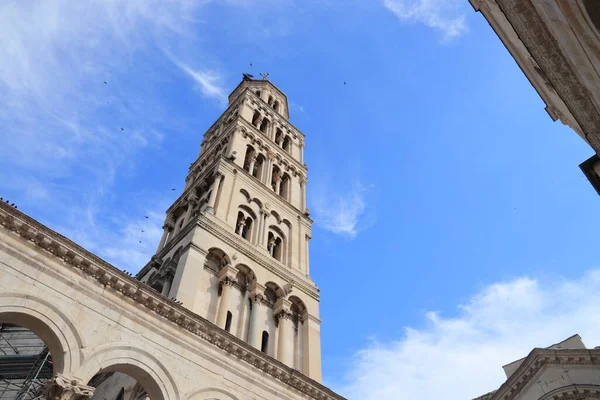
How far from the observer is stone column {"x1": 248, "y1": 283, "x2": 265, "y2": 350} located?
821 inches

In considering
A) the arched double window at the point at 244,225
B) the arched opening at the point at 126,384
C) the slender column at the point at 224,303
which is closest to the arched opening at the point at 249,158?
the arched double window at the point at 244,225

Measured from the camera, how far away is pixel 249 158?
32750 millimetres

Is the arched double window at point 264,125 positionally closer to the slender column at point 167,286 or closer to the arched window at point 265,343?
the slender column at point 167,286

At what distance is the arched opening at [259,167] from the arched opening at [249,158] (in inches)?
25.3

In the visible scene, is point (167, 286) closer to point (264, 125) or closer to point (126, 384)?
point (126, 384)

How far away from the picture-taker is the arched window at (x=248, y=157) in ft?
105

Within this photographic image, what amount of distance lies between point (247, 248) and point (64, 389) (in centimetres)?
1324

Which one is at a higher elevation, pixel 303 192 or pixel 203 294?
pixel 303 192

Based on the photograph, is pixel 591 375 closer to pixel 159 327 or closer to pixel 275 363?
pixel 275 363

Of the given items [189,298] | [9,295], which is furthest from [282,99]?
[9,295]

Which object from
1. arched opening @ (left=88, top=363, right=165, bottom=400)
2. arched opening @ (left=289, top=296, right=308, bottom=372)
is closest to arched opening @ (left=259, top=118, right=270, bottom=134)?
arched opening @ (left=289, top=296, right=308, bottom=372)

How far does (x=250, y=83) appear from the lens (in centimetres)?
4403

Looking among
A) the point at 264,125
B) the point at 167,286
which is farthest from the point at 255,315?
the point at 264,125

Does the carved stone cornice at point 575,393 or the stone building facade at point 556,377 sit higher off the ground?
A: the stone building facade at point 556,377
